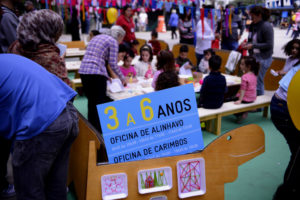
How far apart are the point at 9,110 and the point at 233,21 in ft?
22.0

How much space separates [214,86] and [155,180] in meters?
2.31

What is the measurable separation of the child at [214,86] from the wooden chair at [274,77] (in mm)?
1989

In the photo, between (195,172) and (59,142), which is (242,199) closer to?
(195,172)

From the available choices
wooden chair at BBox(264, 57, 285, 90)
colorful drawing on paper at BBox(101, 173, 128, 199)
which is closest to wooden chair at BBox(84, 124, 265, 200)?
colorful drawing on paper at BBox(101, 173, 128, 199)

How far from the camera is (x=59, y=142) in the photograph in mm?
1585

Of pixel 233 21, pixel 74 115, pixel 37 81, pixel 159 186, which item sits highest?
pixel 233 21

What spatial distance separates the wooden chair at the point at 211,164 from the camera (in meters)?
1.74

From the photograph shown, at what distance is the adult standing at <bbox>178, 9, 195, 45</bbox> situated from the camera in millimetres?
7844

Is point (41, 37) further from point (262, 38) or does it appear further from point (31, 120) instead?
point (262, 38)

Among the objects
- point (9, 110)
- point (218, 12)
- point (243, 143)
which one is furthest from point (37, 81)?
point (218, 12)

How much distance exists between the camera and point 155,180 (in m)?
1.84

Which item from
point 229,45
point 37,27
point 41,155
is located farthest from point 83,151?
point 229,45

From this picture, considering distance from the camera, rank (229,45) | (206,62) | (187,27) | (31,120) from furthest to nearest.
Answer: (187,27)
(229,45)
(206,62)
(31,120)

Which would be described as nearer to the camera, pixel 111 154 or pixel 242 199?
pixel 111 154
